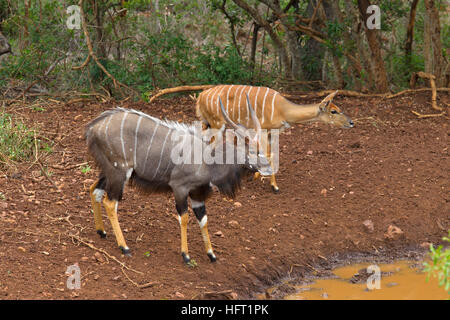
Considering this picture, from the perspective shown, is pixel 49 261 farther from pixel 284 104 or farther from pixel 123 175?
pixel 284 104

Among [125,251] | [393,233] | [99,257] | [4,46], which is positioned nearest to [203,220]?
[125,251]

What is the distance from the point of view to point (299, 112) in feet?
20.9

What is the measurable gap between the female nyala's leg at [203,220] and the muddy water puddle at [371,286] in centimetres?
52

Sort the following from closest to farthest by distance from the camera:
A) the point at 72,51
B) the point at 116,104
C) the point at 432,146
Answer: the point at 432,146 < the point at 116,104 < the point at 72,51

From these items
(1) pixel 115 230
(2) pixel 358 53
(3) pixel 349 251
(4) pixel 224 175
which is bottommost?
(3) pixel 349 251

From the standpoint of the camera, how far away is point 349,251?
563 centimetres

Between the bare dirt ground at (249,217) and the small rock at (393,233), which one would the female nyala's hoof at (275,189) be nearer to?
the bare dirt ground at (249,217)

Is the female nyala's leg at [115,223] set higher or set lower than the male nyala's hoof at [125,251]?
higher

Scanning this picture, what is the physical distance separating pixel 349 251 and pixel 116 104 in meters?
4.28

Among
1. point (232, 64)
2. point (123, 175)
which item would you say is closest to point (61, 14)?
point (232, 64)

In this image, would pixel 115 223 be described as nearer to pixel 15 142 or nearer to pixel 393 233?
pixel 15 142

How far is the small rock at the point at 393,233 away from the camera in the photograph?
579 centimetres

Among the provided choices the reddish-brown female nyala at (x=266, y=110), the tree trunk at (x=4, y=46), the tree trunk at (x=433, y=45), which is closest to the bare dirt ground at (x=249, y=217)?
the reddish-brown female nyala at (x=266, y=110)

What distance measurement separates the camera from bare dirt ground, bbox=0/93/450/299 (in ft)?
15.1
